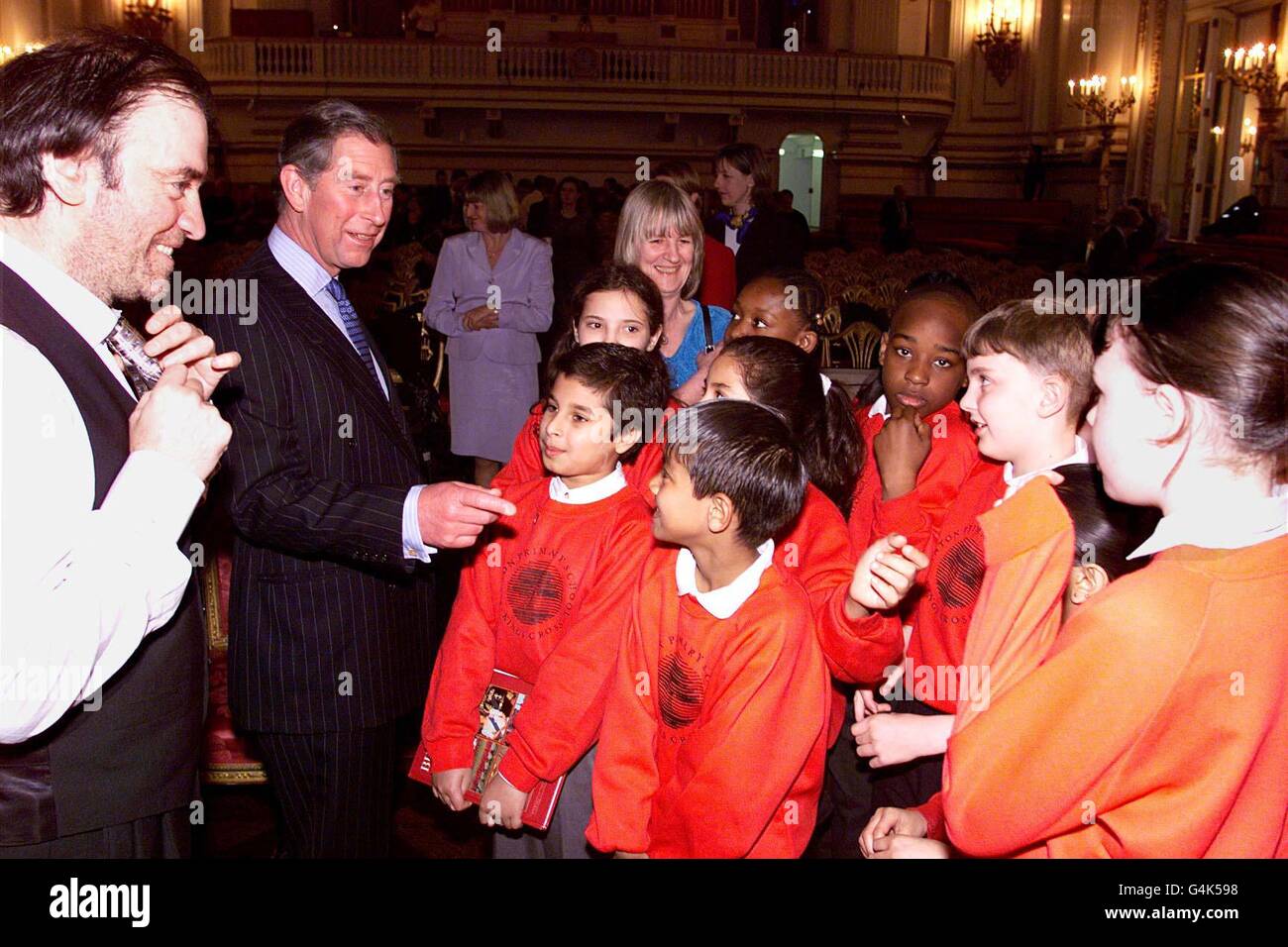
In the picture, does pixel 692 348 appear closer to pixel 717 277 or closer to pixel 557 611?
pixel 557 611

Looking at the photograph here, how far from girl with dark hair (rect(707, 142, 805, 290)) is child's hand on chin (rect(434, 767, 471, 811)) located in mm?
3331

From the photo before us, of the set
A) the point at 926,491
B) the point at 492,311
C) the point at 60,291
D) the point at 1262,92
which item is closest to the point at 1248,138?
the point at 1262,92

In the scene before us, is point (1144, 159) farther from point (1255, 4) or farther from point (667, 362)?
point (667, 362)

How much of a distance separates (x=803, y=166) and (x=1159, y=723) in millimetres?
17901

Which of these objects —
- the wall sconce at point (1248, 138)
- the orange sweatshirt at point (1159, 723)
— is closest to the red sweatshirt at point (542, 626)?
the orange sweatshirt at point (1159, 723)

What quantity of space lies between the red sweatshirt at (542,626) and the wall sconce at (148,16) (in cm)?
1649

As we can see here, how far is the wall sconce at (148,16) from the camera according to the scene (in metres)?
15.8

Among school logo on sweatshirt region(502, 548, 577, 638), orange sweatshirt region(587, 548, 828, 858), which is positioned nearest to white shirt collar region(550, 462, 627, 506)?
school logo on sweatshirt region(502, 548, 577, 638)

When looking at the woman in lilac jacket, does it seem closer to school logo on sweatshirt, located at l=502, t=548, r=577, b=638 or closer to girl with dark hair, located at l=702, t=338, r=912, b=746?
girl with dark hair, located at l=702, t=338, r=912, b=746

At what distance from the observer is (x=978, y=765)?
4.11 ft

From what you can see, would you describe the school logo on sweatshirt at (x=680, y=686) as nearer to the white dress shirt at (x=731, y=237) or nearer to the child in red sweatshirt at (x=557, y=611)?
the child in red sweatshirt at (x=557, y=611)

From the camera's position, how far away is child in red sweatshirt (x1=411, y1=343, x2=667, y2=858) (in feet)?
6.40

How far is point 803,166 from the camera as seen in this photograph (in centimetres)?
1809
